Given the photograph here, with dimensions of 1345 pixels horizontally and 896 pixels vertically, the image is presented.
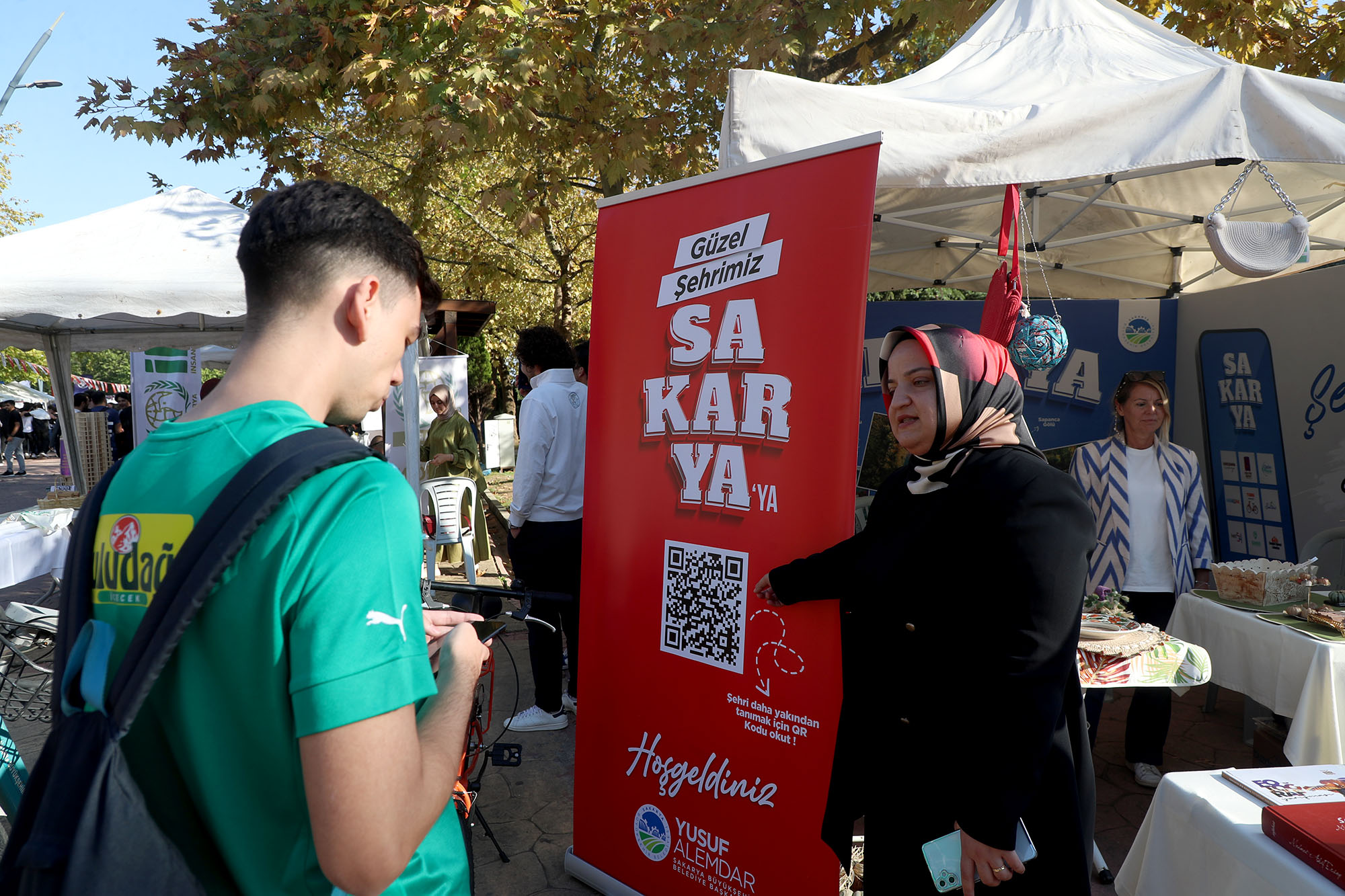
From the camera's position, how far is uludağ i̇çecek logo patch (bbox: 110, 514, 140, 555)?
0.93m

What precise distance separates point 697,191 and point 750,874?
2229 millimetres

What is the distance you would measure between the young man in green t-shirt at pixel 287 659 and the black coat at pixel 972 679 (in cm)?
122

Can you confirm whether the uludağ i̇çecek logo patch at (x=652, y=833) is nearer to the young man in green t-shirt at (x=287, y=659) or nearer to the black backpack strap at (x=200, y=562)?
the young man in green t-shirt at (x=287, y=659)

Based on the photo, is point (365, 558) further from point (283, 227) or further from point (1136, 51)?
point (1136, 51)

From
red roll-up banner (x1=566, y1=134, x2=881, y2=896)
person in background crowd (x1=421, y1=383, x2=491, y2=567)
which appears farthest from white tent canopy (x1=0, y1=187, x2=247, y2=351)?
red roll-up banner (x1=566, y1=134, x2=881, y2=896)

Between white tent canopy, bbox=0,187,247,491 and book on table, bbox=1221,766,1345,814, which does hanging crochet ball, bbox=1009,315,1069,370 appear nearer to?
book on table, bbox=1221,766,1345,814

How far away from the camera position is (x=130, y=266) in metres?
5.86

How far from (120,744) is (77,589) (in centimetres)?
21

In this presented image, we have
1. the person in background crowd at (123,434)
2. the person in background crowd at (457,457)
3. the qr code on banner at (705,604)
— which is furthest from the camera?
the person in background crowd at (123,434)

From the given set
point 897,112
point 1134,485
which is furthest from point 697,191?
point 1134,485

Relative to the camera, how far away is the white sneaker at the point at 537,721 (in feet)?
15.3

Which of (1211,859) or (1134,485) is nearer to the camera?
(1211,859)

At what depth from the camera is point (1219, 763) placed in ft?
13.8

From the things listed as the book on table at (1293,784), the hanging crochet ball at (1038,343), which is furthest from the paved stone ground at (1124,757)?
the hanging crochet ball at (1038,343)
